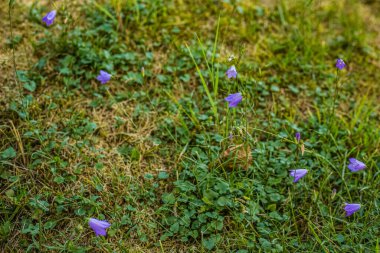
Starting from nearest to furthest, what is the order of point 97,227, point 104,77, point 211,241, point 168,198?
point 97,227, point 211,241, point 168,198, point 104,77

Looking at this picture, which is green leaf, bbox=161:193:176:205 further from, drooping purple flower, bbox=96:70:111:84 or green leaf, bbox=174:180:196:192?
drooping purple flower, bbox=96:70:111:84

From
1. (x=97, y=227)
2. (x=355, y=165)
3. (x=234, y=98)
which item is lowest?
(x=355, y=165)

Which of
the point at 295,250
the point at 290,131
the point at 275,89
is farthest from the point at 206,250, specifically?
the point at 275,89

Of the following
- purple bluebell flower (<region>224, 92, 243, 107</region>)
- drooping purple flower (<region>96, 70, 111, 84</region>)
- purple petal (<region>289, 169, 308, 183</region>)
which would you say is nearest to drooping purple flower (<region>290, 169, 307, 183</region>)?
purple petal (<region>289, 169, 308, 183</region>)

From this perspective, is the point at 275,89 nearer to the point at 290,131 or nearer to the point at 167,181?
the point at 290,131

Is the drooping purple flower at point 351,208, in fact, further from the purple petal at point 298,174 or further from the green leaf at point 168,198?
the green leaf at point 168,198

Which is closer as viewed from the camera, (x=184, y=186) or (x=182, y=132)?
(x=184, y=186)

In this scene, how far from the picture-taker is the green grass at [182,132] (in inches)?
94.4

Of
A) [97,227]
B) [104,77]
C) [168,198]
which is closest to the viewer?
[97,227]

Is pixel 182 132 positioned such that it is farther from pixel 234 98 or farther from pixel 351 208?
pixel 351 208

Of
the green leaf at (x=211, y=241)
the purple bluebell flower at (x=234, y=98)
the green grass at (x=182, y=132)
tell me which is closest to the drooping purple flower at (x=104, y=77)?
the green grass at (x=182, y=132)

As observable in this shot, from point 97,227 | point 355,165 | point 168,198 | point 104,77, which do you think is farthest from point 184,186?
point 355,165

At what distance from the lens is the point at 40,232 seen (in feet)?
7.34

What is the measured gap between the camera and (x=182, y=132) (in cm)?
285
